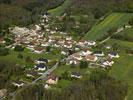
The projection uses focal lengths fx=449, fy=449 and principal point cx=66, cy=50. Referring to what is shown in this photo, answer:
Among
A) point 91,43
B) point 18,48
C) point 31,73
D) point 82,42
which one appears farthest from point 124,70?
point 82,42

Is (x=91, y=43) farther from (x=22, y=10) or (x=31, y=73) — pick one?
(x=22, y=10)

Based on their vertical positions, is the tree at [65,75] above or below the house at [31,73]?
above

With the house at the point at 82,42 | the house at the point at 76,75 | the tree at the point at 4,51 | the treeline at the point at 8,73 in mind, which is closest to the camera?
the treeline at the point at 8,73

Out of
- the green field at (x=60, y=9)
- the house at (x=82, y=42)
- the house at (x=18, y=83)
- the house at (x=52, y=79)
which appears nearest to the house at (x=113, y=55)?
the house at (x=82, y=42)

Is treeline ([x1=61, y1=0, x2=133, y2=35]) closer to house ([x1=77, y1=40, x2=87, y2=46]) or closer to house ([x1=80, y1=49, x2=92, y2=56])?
house ([x1=77, y1=40, x2=87, y2=46])

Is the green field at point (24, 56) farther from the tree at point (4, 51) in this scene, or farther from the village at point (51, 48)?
the village at point (51, 48)

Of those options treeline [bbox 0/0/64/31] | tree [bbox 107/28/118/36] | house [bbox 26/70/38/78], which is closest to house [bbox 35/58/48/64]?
house [bbox 26/70/38/78]

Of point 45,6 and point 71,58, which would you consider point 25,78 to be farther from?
point 45,6

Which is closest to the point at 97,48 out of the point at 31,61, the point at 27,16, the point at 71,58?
the point at 71,58
